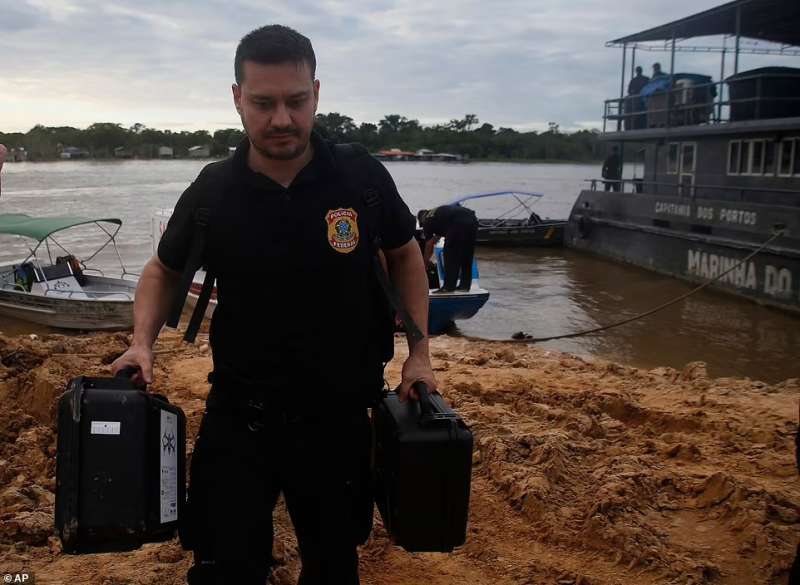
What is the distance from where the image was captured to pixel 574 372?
7766mm

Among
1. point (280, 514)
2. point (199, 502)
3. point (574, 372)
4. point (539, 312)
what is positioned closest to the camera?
point (199, 502)

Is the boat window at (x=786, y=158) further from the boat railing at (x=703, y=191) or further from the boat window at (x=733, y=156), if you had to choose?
the boat window at (x=733, y=156)

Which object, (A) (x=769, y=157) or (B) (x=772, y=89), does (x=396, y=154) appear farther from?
(A) (x=769, y=157)

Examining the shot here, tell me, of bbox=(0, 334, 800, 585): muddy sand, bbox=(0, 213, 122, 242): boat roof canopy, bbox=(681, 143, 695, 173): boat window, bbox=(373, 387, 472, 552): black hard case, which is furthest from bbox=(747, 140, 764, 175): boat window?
bbox=(373, 387, 472, 552): black hard case

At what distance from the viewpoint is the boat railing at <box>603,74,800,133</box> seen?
54.7 ft

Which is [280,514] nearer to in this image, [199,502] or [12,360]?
[199,502]

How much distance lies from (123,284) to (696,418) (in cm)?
1127

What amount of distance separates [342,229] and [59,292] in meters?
12.4

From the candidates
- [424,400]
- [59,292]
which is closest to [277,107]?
[424,400]

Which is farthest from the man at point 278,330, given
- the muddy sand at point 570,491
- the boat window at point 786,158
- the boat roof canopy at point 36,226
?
the boat window at point 786,158

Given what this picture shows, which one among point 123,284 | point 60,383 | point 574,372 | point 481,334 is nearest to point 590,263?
point 481,334

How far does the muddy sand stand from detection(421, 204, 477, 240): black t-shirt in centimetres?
503

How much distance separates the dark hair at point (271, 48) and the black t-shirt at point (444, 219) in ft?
29.8

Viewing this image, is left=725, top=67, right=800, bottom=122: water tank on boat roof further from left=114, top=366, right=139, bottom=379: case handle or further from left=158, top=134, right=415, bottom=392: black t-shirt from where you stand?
left=114, top=366, right=139, bottom=379: case handle
